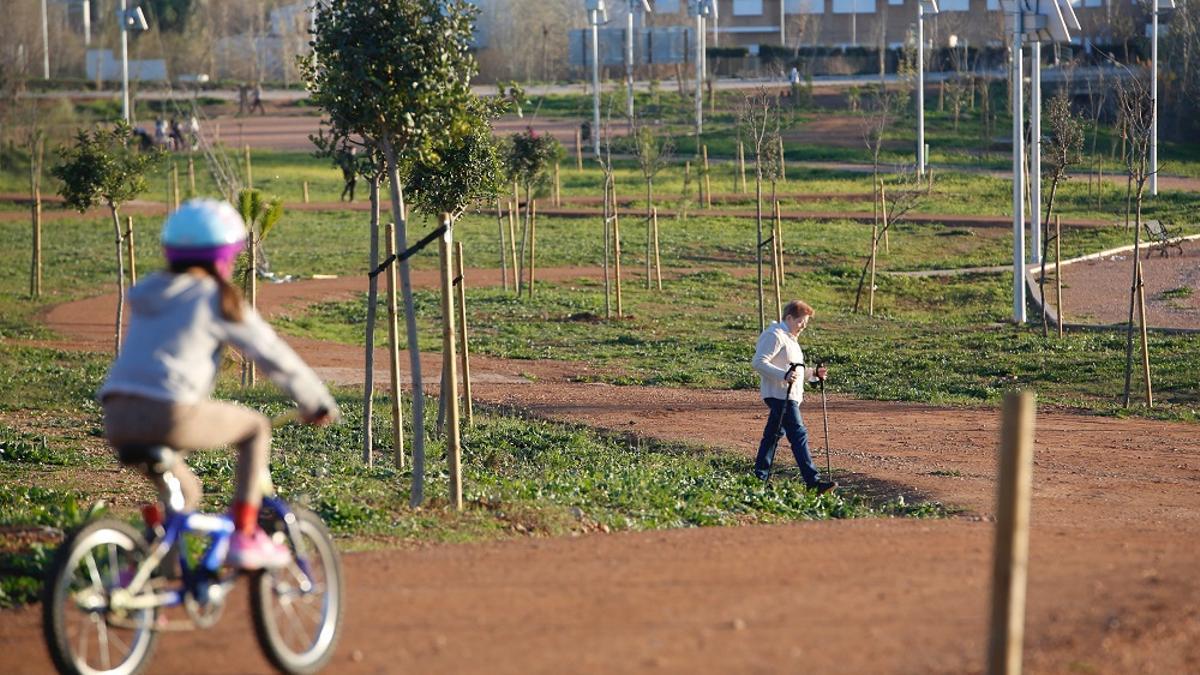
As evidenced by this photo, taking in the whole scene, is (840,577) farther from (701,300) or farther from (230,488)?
(701,300)

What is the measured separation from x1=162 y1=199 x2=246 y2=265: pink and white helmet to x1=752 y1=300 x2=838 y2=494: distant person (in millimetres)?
8698

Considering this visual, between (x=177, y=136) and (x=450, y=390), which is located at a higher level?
(x=177, y=136)

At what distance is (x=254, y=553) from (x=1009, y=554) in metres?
A: 2.82

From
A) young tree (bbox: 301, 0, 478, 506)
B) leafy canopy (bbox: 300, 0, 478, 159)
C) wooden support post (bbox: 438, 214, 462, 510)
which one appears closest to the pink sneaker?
wooden support post (bbox: 438, 214, 462, 510)

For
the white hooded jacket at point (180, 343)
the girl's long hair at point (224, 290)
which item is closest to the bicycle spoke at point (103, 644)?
the white hooded jacket at point (180, 343)

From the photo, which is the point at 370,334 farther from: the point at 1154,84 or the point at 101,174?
the point at 1154,84

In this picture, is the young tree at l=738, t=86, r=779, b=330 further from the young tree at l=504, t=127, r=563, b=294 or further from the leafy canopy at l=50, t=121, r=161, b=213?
the leafy canopy at l=50, t=121, r=161, b=213

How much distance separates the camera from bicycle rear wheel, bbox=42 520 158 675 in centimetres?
566

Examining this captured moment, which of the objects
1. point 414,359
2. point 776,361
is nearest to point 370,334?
point 414,359

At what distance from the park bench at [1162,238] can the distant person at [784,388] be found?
80.7 feet

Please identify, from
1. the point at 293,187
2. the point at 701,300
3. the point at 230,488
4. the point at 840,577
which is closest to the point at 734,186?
the point at 293,187

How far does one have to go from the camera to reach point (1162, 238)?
36.3 metres

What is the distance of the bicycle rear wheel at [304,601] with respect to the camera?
595cm

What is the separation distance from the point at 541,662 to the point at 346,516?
4.12 metres
